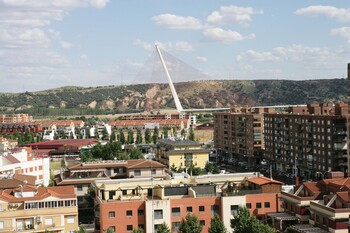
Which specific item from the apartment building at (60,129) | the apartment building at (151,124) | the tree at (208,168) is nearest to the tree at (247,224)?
the tree at (208,168)

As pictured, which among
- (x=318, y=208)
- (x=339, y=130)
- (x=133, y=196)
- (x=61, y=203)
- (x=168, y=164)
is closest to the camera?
(x=318, y=208)

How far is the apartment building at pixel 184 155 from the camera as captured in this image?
39250mm

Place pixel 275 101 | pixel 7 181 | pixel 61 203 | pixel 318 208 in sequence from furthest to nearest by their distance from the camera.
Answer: pixel 275 101, pixel 7 181, pixel 61 203, pixel 318 208

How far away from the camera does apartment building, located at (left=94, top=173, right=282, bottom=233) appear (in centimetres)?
1827

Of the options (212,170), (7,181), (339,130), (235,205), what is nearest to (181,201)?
(235,205)

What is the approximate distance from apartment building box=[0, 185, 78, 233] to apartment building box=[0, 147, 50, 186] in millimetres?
11451

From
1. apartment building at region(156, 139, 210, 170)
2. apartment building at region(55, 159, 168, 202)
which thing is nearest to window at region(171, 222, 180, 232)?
apartment building at region(55, 159, 168, 202)

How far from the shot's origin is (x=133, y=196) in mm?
20328

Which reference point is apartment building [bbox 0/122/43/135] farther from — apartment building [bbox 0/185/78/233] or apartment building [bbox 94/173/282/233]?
apartment building [bbox 0/185/78/233]

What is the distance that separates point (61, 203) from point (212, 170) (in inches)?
751

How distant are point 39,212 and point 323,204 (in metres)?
8.27

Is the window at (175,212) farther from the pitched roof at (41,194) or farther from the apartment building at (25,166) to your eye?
the apartment building at (25,166)

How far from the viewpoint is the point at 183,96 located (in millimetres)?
150375

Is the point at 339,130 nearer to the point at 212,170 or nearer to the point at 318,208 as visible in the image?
the point at 212,170
